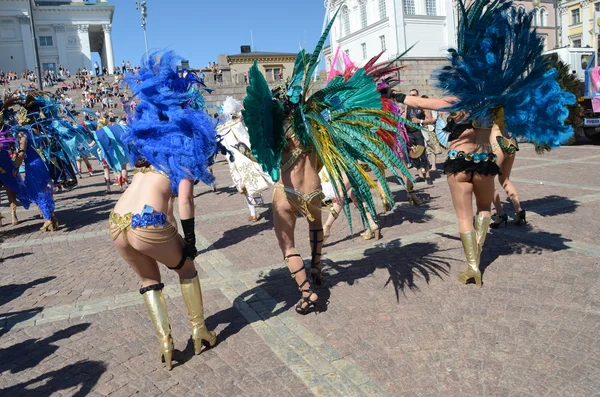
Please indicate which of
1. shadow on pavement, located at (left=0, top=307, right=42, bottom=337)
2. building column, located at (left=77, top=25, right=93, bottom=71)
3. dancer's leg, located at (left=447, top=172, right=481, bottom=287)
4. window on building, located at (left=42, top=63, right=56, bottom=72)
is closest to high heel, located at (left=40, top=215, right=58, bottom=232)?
shadow on pavement, located at (left=0, top=307, right=42, bottom=337)

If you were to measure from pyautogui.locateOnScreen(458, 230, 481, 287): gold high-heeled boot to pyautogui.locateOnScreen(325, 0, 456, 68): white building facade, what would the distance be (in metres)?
41.0

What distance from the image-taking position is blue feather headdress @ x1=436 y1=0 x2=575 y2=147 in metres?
4.12

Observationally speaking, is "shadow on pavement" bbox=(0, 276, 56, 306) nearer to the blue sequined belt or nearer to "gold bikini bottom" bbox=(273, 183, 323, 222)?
"gold bikini bottom" bbox=(273, 183, 323, 222)

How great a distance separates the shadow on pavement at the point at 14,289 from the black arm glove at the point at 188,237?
9.16 ft

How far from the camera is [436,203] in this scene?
8125mm

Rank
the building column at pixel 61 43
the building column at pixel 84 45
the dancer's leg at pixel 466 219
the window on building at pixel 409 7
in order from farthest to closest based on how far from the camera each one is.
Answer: the building column at pixel 84 45 < the building column at pixel 61 43 < the window on building at pixel 409 7 < the dancer's leg at pixel 466 219

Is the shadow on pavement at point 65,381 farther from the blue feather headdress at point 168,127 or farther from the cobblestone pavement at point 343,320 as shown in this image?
the blue feather headdress at point 168,127

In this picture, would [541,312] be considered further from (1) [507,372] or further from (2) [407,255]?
(2) [407,255]

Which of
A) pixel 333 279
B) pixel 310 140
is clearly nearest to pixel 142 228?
pixel 310 140

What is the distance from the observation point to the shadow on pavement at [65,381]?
3250 millimetres

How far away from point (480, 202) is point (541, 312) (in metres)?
1.21

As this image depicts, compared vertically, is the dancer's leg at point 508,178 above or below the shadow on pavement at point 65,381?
above

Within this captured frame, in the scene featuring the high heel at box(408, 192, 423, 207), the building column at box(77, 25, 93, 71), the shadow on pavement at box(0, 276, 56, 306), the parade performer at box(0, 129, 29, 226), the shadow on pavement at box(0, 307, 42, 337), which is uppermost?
the building column at box(77, 25, 93, 71)

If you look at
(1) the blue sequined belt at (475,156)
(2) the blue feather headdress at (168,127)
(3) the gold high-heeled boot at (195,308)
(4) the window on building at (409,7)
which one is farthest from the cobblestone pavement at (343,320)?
(4) the window on building at (409,7)
